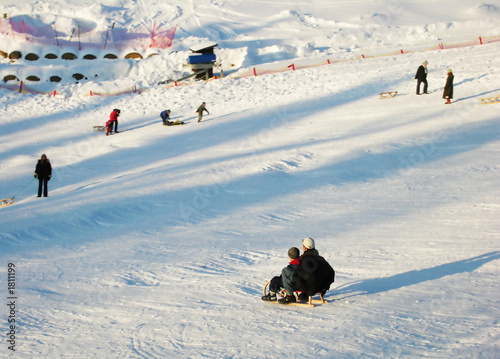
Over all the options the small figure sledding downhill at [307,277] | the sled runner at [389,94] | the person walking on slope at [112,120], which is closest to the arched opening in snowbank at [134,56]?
the person walking on slope at [112,120]

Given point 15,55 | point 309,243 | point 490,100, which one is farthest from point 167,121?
point 15,55

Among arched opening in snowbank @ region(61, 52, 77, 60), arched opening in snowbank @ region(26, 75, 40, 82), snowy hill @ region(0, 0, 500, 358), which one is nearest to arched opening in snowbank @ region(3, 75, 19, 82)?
arched opening in snowbank @ region(26, 75, 40, 82)

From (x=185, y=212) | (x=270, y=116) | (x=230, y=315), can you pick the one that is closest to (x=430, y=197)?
(x=185, y=212)

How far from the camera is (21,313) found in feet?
19.0

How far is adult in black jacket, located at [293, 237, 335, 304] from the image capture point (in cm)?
523

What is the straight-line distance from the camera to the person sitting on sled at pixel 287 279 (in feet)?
17.8

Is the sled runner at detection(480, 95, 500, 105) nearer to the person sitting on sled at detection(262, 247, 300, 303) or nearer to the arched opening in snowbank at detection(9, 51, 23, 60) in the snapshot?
the person sitting on sled at detection(262, 247, 300, 303)

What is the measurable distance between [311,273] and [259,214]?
4.83 meters

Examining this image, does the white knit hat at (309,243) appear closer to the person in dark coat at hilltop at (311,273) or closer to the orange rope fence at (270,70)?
the person in dark coat at hilltop at (311,273)

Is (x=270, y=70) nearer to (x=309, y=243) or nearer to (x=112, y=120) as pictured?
(x=112, y=120)

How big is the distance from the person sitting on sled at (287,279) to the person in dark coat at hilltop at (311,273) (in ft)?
0.29

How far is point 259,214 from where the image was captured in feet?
32.9

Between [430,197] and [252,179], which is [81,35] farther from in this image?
[430,197]

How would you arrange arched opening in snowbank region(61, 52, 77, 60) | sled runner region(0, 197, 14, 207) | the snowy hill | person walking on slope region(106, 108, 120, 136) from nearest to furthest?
the snowy hill → sled runner region(0, 197, 14, 207) → person walking on slope region(106, 108, 120, 136) → arched opening in snowbank region(61, 52, 77, 60)
